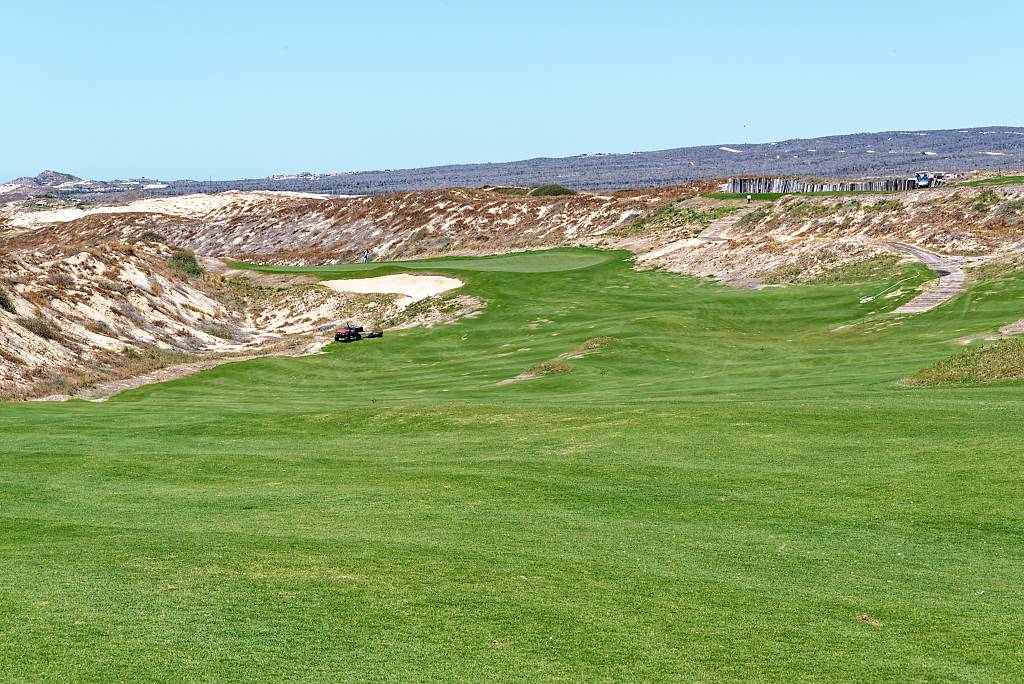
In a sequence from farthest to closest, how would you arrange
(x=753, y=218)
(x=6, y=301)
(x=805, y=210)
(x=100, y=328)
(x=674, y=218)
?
(x=674, y=218) → (x=753, y=218) → (x=805, y=210) → (x=100, y=328) → (x=6, y=301)

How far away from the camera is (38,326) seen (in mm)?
63250

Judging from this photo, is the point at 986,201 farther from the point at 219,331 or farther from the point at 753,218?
the point at 219,331

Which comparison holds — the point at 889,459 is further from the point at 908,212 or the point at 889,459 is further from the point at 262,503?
the point at 908,212

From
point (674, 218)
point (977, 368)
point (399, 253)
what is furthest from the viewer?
point (399, 253)

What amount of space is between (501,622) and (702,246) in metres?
88.1

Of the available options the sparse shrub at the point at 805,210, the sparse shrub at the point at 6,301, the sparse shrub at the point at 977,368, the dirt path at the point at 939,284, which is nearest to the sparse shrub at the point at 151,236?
the sparse shrub at the point at 6,301

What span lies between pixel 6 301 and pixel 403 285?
3545 centimetres

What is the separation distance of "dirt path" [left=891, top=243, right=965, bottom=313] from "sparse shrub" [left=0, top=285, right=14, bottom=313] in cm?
5260

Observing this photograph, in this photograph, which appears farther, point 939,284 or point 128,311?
point 128,311

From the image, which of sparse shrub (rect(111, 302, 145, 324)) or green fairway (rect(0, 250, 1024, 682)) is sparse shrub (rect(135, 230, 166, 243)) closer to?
sparse shrub (rect(111, 302, 145, 324))

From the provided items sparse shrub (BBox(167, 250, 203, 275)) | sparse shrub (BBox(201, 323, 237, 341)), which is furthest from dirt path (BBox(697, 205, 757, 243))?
sparse shrub (BBox(167, 250, 203, 275))

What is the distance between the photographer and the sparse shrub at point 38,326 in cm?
6253

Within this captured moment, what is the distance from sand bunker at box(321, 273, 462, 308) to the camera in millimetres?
88625

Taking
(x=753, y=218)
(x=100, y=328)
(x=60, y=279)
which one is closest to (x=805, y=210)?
(x=753, y=218)
